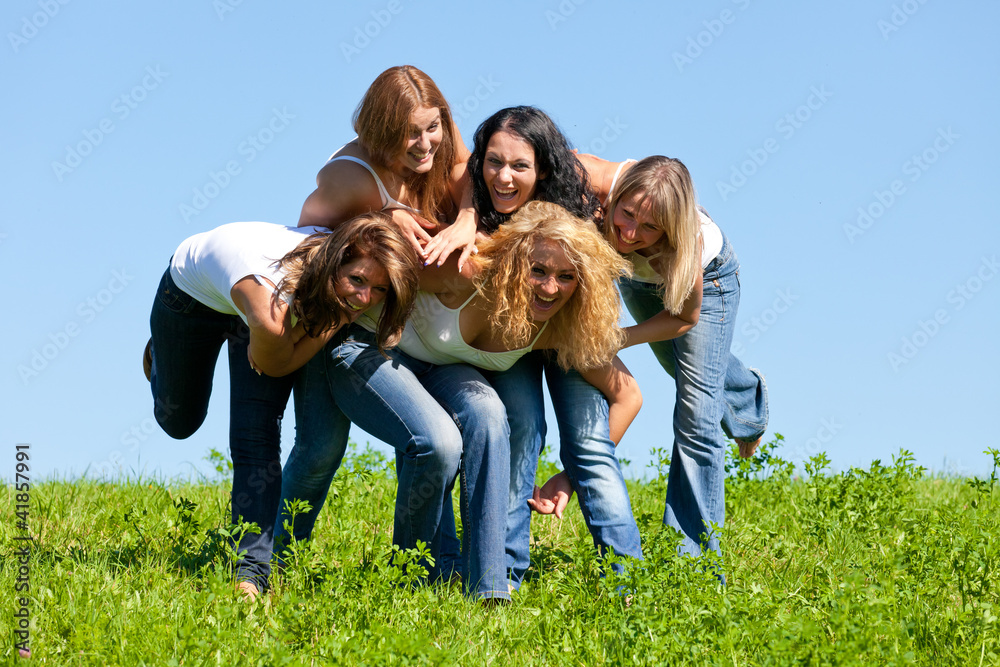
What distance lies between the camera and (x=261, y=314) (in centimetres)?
401

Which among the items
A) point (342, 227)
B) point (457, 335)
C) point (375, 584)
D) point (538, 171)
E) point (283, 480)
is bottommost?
point (375, 584)

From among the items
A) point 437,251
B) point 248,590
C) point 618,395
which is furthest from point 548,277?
point 248,590

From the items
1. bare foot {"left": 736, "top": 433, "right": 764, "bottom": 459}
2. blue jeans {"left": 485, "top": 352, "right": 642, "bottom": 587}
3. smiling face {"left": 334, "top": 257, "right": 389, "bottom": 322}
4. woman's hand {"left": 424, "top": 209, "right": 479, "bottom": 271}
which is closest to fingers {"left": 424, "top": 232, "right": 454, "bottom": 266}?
woman's hand {"left": 424, "top": 209, "right": 479, "bottom": 271}

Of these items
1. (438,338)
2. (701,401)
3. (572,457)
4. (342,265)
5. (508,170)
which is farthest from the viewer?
(701,401)

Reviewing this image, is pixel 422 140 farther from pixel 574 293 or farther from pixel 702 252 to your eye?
pixel 702 252

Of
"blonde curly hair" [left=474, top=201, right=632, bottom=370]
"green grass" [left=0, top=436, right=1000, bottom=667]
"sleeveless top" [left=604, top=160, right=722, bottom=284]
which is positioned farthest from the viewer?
"sleeveless top" [left=604, top=160, right=722, bottom=284]

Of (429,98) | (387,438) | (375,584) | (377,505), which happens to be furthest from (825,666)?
(377,505)

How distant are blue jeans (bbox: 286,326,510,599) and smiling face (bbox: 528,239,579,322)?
1.51ft

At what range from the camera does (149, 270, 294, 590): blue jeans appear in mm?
4402

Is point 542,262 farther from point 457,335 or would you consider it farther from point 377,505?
point 377,505

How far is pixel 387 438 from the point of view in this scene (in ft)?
13.6

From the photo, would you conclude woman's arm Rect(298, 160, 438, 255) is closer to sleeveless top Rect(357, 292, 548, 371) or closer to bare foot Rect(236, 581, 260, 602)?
sleeveless top Rect(357, 292, 548, 371)

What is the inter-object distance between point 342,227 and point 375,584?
60.9 inches

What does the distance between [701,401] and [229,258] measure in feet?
8.41
